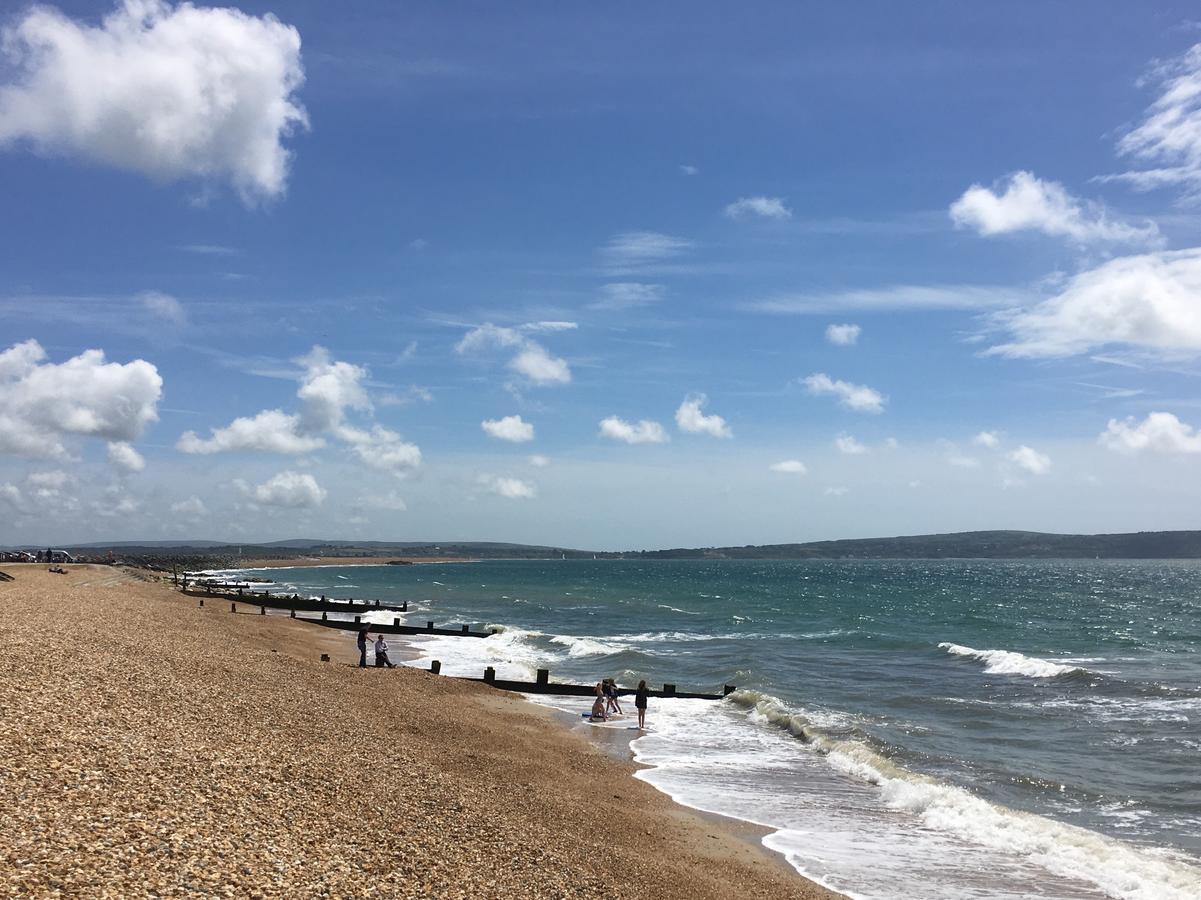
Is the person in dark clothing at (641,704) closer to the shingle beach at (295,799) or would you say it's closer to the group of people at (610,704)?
the group of people at (610,704)

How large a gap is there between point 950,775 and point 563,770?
27.3 feet

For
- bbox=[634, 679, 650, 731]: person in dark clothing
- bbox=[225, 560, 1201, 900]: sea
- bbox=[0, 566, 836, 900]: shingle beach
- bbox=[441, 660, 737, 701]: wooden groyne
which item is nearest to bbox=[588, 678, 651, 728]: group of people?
bbox=[634, 679, 650, 731]: person in dark clothing

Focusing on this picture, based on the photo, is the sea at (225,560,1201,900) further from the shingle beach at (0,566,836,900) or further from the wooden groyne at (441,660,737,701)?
the shingle beach at (0,566,836,900)

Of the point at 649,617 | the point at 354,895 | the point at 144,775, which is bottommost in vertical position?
the point at 649,617

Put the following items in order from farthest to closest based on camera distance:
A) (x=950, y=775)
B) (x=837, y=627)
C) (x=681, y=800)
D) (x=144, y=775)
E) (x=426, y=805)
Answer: (x=837, y=627) < (x=950, y=775) < (x=681, y=800) < (x=426, y=805) < (x=144, y=775)

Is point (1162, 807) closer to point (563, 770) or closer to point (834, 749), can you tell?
point (834, 749)

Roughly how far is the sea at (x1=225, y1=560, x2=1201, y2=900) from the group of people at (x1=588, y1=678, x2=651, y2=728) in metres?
0.72

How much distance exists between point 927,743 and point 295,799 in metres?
16.2

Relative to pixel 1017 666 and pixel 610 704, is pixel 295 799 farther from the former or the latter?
pixel 1017 666

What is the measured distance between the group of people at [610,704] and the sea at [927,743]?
0.72 metres

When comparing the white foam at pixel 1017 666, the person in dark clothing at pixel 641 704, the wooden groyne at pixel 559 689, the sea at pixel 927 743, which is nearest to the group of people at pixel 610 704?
the person in dark clothing at pixel 641 704

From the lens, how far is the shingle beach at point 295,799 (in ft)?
25.6

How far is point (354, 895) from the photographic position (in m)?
8.02

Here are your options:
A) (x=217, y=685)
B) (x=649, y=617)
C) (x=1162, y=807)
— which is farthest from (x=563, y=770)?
(x=649, y=617)
